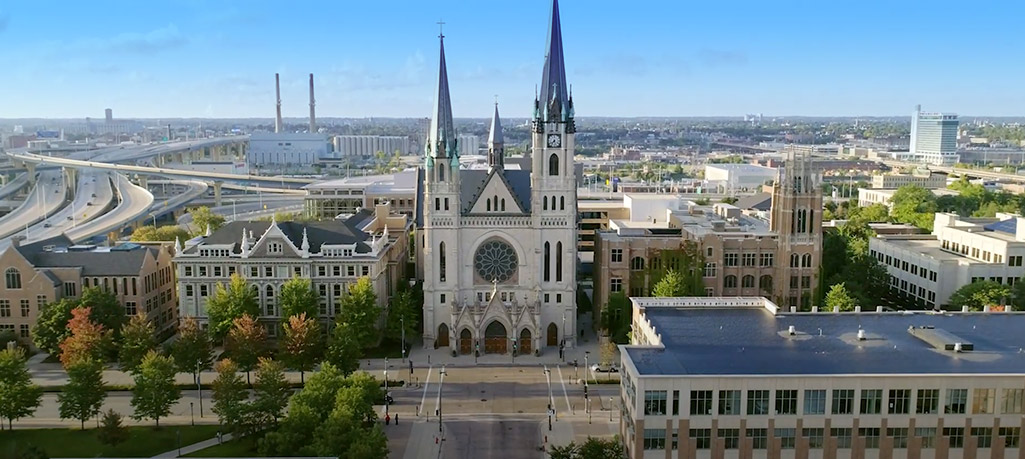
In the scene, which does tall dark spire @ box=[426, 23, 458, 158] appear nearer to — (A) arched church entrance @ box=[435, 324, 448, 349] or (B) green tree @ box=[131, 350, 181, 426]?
(A) arched church entrance @ box=[435, 324, 448, 349]

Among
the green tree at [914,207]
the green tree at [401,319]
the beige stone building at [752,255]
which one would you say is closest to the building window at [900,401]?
the beige stone building at [752,255]

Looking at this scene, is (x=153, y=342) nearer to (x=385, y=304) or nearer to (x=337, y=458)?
(x=385, y=304)

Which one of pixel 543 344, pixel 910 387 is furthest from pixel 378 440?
pixel 543 344

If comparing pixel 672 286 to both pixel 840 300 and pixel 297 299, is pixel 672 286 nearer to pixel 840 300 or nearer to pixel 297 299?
pixel 840 300

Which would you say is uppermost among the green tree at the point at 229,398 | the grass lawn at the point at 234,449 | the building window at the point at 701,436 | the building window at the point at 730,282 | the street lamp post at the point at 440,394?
the building window at the point at 730,282

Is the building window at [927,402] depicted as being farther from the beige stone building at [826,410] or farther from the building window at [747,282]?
the building window at [747,282]
